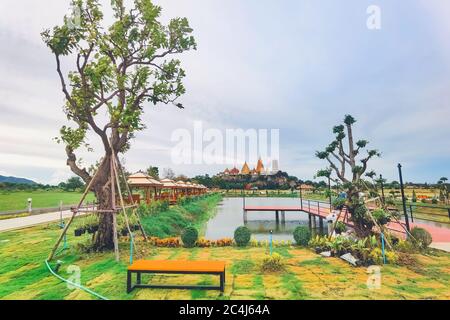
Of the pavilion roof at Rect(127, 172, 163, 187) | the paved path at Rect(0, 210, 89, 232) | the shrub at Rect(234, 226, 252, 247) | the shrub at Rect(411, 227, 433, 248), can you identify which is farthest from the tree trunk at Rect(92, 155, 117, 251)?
the shrub at Rect(411, 227, 433, 248)

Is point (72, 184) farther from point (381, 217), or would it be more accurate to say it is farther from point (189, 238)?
point (381, 217)

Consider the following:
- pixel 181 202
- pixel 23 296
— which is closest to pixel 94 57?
pixel 23 296

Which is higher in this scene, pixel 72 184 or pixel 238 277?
pixel 72 184

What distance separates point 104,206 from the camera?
944 cm

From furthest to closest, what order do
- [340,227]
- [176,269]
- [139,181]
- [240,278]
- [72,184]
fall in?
[72,184] → [139,181] → [340,227] → [240,278] → [176,269]

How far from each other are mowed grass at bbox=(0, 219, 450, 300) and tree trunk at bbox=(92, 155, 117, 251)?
0.55 meters

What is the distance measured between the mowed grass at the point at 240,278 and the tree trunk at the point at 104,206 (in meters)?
0.55

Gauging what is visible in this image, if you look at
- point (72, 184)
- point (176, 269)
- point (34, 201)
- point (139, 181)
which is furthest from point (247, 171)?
point (176, 269)

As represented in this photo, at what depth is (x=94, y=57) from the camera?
9.23 metres

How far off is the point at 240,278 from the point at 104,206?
5.82 metres

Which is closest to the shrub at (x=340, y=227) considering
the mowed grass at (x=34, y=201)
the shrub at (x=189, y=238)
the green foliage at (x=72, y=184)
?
the shrub at (x=189, y=238)

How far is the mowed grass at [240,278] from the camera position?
17.9 feet
